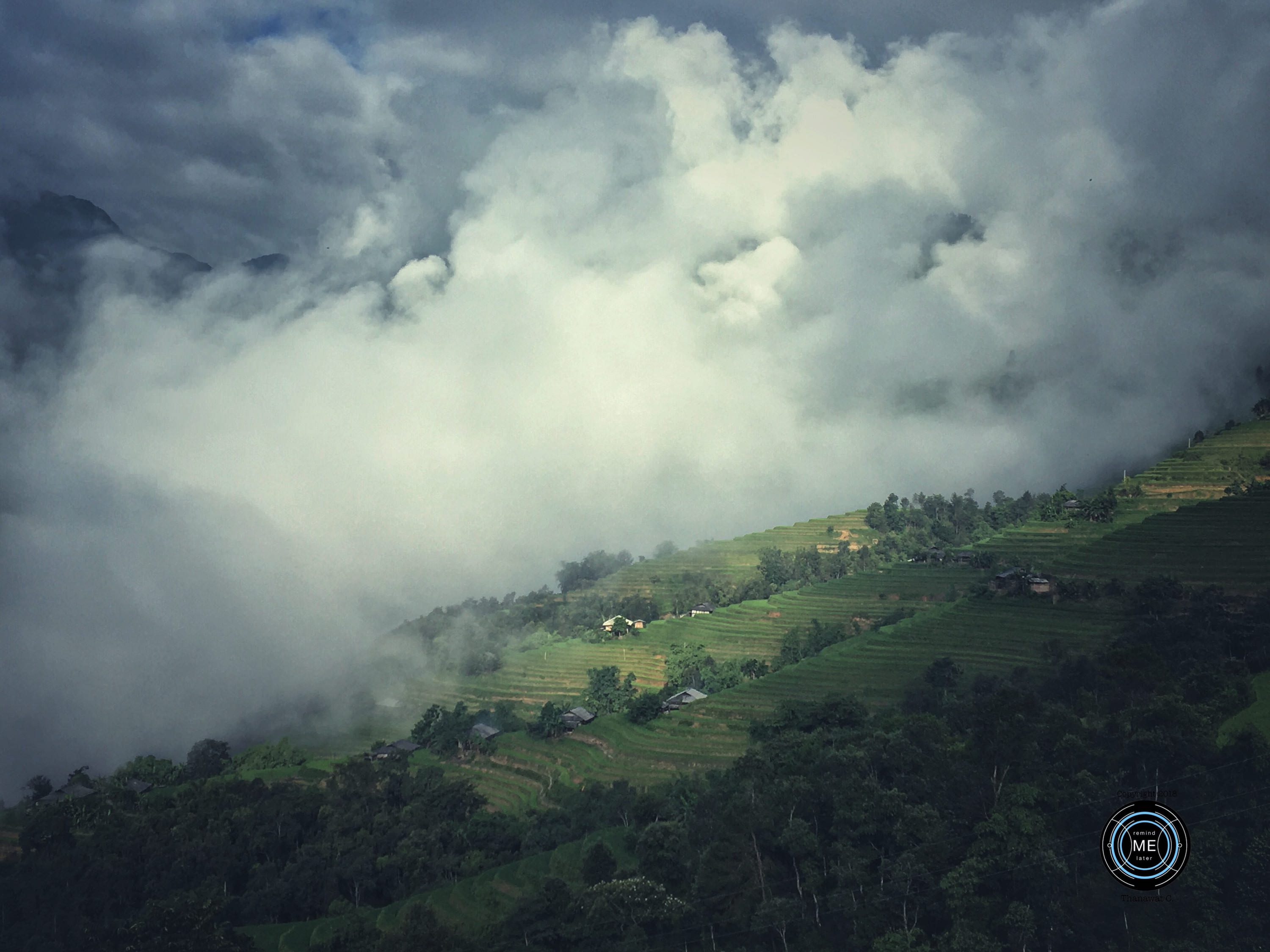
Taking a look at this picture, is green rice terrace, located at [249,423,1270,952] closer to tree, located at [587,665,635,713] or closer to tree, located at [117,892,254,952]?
tree, located at [587,665,635,713]

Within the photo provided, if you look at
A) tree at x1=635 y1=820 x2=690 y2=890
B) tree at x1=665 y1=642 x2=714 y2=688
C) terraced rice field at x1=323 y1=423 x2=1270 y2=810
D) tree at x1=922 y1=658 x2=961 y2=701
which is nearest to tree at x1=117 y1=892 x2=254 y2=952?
tree at x1=635 y1=820 x2=690 y2=890

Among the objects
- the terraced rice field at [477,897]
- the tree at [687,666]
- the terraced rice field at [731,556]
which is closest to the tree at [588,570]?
the terraced rice field at [731,556]

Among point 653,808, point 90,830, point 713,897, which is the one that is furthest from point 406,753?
point 713,897

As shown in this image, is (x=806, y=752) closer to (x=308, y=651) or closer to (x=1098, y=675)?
(x=1098, y=675)

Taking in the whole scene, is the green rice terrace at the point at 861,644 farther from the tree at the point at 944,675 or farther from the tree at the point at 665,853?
the tree at the point at 665,853

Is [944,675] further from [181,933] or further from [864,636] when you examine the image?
[181,933]

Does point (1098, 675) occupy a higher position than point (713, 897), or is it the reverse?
point (1098, 675)

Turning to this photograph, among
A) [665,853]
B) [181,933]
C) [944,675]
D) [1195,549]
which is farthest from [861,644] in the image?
[181,933]
